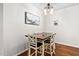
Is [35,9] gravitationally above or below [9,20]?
above

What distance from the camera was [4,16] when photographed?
1076mm

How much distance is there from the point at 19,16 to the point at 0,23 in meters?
Answer: 0.30

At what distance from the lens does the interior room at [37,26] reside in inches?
42.8

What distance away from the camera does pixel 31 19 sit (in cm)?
123

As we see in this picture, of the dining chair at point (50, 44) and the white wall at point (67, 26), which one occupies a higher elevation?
the white wall at point (67, 26)

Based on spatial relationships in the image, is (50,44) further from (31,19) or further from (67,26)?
(31,19)

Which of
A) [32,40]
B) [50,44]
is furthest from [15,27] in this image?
[50,44]

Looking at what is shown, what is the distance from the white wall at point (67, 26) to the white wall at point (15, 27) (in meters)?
0.26

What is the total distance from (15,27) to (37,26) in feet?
1.18

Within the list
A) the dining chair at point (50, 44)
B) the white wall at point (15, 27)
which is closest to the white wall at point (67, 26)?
the dining chair at point (50, 44)

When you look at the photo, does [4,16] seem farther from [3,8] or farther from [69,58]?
[69,58]

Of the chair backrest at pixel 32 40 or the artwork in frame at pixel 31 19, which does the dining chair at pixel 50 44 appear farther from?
the artwork in frame at pixel 31 19

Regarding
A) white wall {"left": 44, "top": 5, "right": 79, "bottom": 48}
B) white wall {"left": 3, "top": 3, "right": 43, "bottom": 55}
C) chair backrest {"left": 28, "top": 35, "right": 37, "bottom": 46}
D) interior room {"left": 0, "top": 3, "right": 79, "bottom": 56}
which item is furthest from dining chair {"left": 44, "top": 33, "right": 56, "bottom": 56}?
white wall {"left": 3, "top": 3, "right": 43, "bottom": 55}

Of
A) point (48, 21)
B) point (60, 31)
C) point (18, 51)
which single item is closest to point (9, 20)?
point (18, 51)
